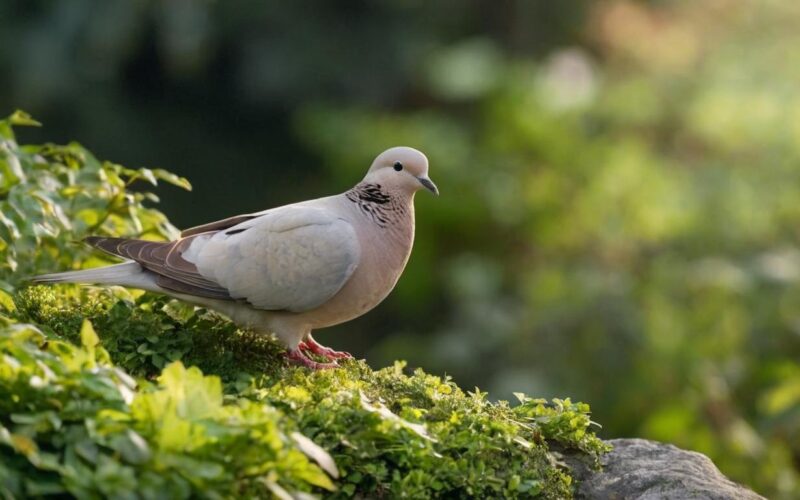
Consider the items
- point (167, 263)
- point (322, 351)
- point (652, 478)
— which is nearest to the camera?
point (652, 478)

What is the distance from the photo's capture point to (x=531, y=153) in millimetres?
9602

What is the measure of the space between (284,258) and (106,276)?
0.65 metres

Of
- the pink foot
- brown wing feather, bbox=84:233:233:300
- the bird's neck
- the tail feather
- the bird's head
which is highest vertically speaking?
the bird's head

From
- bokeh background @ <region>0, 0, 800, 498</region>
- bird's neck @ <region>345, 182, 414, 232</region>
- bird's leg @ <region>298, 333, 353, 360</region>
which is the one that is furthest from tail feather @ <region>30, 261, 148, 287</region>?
bokeh background @ <region>0, 0, 800, 498</region>

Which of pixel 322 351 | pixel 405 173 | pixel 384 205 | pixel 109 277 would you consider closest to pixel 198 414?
pixel 109 277

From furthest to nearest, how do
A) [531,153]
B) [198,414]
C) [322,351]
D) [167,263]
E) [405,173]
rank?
[531,153] → [405,173] → [322,351] → [167,263] → [198,414]

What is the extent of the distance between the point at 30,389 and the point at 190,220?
34.7ft

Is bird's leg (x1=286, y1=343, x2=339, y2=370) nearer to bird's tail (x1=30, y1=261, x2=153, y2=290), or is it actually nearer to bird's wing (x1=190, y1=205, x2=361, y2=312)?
bird's wing (x1=190, y1=205, x2=361, y2=312)

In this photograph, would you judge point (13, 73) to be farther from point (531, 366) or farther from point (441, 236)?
point (531, 366)

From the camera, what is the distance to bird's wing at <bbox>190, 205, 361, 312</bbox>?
4.14 m

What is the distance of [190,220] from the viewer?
13336 millimetres

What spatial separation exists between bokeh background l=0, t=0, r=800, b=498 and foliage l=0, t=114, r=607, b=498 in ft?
11.3

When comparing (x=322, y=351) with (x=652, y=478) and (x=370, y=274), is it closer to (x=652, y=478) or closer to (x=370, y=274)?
(x=370, y=274)

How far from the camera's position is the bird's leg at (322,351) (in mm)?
4386
